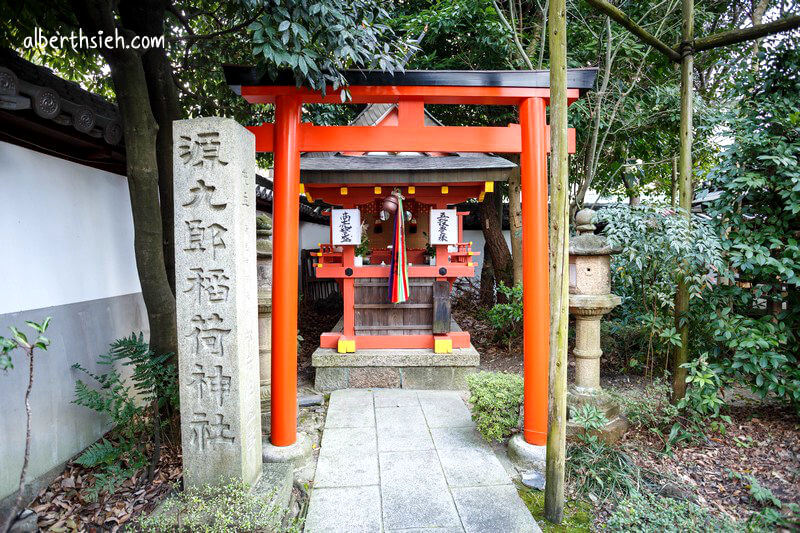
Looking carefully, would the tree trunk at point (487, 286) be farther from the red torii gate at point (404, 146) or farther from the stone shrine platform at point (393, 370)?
the red torii gate at point (404, 146)

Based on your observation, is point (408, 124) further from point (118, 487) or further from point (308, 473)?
point (118, 487)

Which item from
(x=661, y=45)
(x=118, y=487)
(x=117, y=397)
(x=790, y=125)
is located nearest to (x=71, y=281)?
(x=117, y=397)

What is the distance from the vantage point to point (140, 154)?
3561mm

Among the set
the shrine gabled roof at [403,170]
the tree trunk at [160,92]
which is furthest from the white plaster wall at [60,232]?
the shrine gabled roof at [403,170]

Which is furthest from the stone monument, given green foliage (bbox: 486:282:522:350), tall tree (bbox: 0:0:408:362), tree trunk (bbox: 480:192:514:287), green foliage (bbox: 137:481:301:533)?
tree trunk (bbox: 480:192:514:287)

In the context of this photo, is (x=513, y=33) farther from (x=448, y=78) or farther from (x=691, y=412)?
(x=691, y=412)

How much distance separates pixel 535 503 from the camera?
10.8ft

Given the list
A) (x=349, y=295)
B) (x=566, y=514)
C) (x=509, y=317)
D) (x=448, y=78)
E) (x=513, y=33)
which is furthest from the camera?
(x=509, y=317)

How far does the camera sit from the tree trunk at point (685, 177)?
13.6ft

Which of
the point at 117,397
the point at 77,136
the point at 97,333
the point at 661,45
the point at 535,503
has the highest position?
the point at 661,45

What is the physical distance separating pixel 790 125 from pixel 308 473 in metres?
5.69

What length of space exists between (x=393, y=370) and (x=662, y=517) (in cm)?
385

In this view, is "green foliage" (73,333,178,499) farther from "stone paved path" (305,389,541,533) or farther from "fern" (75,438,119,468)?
"stone paved path" (305,389,541,533)

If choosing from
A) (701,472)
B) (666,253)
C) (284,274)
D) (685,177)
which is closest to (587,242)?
(666,253)
